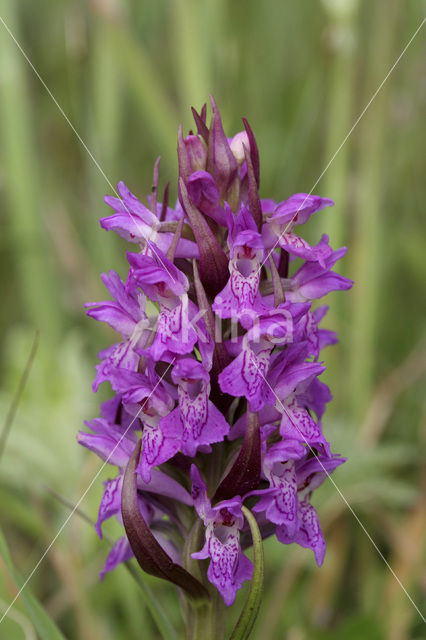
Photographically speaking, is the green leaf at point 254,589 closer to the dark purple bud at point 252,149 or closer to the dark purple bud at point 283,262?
the dark purple bud at point 283,262

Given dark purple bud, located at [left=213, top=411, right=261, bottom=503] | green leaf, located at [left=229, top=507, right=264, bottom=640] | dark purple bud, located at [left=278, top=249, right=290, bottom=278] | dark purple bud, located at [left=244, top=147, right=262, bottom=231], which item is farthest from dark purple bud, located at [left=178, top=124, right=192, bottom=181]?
green leaf, located at [left=229, top=507, right=264, bottom=640]

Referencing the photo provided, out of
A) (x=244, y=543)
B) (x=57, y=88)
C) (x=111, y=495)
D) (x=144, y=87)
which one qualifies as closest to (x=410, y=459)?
(x=244, y=543)

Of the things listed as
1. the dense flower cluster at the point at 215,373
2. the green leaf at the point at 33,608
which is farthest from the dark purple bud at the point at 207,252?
the green leaf at the point at 33,608

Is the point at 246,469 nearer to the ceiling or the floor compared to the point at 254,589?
nearer to the ceiling

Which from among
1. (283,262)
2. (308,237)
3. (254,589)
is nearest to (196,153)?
(283,262)

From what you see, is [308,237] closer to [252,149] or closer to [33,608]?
[252,149]

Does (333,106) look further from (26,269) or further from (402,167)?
(26,269)

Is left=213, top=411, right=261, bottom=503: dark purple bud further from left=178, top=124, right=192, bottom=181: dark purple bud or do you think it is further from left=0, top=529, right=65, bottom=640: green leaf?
left=178, top=124, right=192, bottom=181: dark purple bud
